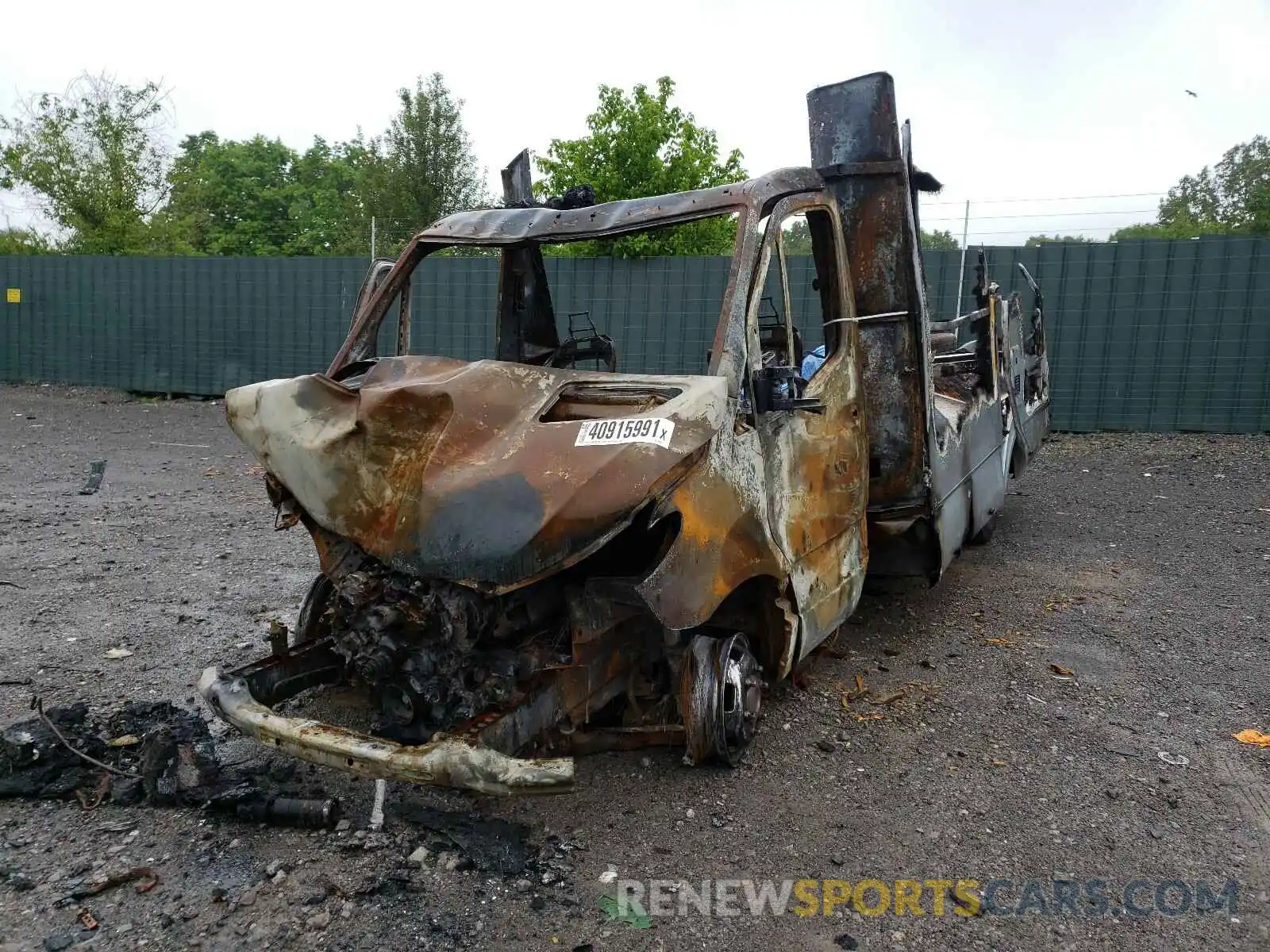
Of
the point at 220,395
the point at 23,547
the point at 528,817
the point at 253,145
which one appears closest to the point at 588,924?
the point at 528,817

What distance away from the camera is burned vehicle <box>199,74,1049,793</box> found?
2855mm

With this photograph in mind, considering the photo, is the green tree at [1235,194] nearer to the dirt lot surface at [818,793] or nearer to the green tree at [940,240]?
the green tree at [940,240]

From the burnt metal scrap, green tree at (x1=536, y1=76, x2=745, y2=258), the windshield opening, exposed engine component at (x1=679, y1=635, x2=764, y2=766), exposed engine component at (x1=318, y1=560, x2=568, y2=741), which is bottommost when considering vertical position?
the burnt metal scrap

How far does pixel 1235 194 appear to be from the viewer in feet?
79.1

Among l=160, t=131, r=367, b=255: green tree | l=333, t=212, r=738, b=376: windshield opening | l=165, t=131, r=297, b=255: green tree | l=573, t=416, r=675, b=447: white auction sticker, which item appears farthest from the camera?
l=165, t=131, r=297, b=255: green tree

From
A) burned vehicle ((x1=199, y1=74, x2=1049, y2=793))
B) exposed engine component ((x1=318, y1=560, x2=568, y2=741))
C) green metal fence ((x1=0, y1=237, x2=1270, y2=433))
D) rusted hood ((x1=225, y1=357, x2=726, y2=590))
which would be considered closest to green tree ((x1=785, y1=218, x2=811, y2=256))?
burned vehicle ((x1=199, y1=74, x2=1049, y2=793))

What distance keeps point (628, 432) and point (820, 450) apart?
1.26 m

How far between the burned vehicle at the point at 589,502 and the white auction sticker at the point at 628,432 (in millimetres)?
11

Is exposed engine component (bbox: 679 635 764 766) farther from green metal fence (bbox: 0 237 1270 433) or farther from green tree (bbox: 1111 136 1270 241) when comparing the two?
green tree (bbox: 1111 136 1270 241)

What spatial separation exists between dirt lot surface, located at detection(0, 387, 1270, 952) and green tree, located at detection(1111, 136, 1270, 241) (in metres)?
17.5

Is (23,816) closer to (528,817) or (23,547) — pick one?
(528,817)

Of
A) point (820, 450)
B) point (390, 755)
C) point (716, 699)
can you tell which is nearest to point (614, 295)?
point (820, 450)

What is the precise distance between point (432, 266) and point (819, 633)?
820 cm
